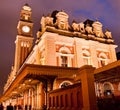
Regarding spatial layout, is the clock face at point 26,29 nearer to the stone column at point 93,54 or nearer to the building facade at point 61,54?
the building facade at point 61,54

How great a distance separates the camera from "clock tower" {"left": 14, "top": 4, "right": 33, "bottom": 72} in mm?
43781

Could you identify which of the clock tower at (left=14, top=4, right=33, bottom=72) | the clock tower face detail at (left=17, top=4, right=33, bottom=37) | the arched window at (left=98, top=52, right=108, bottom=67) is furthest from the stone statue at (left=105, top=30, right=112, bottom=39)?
the clock tower face detail at (left=17, top=4, right=33, bottom=37)

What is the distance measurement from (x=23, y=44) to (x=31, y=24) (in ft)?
20.2

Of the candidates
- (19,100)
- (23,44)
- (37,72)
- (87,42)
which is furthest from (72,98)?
(23,44)

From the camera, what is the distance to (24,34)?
4628 centimetres

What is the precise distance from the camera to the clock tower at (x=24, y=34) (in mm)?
43781

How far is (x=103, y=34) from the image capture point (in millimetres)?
25469

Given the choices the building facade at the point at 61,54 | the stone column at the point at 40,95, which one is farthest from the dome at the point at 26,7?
the stone column at the point at 40,95

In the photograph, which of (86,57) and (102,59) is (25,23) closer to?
(86,57)

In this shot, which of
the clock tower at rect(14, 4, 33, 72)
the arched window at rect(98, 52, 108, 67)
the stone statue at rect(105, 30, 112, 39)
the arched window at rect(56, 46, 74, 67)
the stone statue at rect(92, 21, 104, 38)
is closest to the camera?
the arched window at rect(56, 46, 74, 67)

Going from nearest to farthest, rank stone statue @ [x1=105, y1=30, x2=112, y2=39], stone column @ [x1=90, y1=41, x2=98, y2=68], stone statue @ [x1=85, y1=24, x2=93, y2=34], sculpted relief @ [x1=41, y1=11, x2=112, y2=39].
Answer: sculpted relief @ [x1=41, y1=11, x2=112, y2=39] < stone column @ [x1=90, y1=41, x2=98, y2=68] < stone statue @ [x1=85, y1=24, x2=93, y2=34] < stone statue @ [x1=105, y1=30, x2=112, y2=39]

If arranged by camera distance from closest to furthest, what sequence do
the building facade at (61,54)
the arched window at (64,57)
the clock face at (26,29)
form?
1. the building facade at (61,54)
2. the arched window at (64,57)
3. the clock face at (26,29)

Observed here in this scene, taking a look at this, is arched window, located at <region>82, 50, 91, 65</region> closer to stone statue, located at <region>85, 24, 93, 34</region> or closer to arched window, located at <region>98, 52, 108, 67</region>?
arched window, located at <region>98, 52, 108, 67</region>

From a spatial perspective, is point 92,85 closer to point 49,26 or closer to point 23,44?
point 49,26
